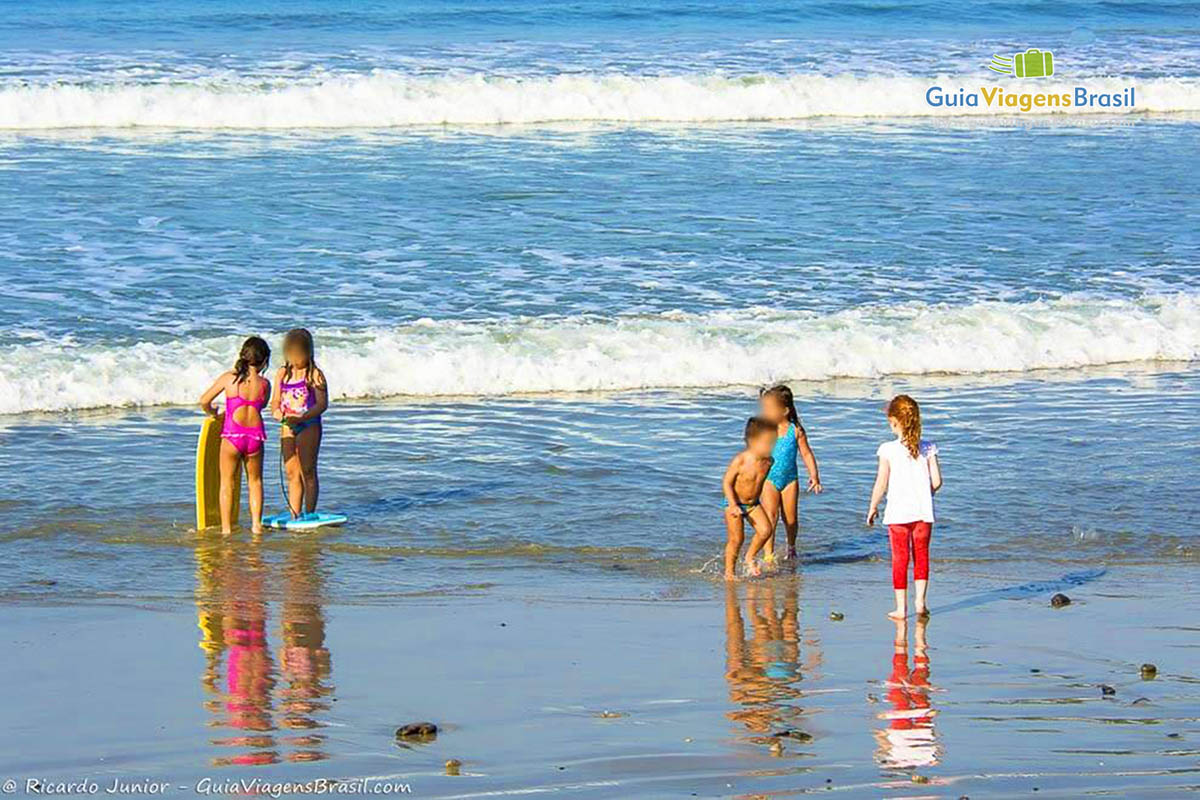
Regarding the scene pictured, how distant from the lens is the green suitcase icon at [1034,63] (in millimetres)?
30047

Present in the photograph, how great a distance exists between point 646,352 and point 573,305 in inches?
60.9

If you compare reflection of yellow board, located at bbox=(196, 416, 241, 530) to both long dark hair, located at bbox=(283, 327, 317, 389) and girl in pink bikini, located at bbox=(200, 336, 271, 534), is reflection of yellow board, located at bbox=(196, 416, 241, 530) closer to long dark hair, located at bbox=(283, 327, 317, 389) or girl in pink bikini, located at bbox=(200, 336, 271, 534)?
girl in pink bikini, located at bbox=(200, 336, 271, 534)

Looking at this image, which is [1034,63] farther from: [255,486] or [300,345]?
[255,486]

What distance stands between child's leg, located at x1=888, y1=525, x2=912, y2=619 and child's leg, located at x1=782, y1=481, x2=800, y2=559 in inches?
42.5

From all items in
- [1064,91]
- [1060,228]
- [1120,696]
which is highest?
[1064,91]

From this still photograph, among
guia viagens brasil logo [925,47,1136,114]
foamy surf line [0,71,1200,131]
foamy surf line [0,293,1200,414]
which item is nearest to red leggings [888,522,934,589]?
foamy surf line [0,293,1200,414]

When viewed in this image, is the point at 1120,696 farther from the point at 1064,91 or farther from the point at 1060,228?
the point at 1064,91

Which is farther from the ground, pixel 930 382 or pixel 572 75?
pixel 572 75

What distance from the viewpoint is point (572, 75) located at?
2819 centimetres

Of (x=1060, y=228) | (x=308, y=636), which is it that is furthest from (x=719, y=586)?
(x=1060, y=228)

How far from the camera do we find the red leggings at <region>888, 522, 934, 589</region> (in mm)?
8250

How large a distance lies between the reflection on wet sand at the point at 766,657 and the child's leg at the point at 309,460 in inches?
105

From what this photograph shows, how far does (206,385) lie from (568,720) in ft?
23.6

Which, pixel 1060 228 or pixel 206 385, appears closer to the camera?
pixel 206 385
